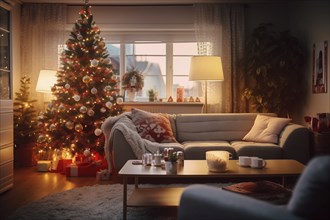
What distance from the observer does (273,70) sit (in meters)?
5.34

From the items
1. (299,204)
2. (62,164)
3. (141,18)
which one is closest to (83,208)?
(62,164)

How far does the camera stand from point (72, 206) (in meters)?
3.28

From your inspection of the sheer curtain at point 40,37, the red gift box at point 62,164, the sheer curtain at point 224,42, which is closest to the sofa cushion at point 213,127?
the sheer curtain at point 224,42

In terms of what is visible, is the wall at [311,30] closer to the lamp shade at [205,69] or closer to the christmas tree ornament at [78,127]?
the lamp shade at [205,69]

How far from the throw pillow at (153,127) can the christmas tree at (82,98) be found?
1.80ft

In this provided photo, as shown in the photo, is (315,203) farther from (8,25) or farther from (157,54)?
(157,54)

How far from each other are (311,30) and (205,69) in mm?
1507

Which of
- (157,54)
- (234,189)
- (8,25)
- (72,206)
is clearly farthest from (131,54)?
(234,189)

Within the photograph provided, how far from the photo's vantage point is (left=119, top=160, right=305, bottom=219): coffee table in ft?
9.30

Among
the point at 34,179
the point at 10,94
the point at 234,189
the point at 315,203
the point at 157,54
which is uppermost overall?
the point at 157,54

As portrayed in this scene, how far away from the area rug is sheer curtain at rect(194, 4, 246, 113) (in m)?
2.50

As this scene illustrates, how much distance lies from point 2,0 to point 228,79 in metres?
3.28

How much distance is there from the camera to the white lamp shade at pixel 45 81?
5320 millimetres

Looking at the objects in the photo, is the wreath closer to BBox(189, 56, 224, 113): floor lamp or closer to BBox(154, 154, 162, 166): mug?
BBox(189, 56, 224, 113): floor lamp
